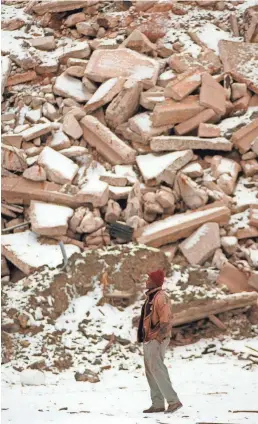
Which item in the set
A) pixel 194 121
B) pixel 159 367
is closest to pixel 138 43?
pixel 194 121

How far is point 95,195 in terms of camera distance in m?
10.9

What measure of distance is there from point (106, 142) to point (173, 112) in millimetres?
1255

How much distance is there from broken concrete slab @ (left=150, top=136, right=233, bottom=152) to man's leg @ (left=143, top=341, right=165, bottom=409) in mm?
6647

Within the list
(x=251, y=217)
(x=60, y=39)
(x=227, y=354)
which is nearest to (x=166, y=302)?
(x=227, y=354)

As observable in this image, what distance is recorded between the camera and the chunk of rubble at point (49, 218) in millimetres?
10539

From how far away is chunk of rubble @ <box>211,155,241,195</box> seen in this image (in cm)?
1137

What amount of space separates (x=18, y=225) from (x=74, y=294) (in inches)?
77.6

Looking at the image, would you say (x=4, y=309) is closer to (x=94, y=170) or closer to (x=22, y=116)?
(x=94, y=170)

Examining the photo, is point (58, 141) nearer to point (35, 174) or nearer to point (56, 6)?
point (35, 174)

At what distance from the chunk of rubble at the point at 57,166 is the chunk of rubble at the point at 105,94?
131cm

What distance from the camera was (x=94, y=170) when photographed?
1207cm

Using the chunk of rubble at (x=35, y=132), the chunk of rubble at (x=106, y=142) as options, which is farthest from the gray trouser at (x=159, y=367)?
the chunk of rubble at (x=35, y=132)

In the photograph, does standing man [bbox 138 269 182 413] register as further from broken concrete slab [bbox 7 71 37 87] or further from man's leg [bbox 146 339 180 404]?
broken concrete slab [bbox 7 71 37 87]

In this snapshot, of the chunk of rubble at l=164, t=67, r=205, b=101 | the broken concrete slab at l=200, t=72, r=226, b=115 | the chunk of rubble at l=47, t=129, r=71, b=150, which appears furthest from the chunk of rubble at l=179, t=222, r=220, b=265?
the chunk of rubble at l=47, t=129, r=71, b=150
